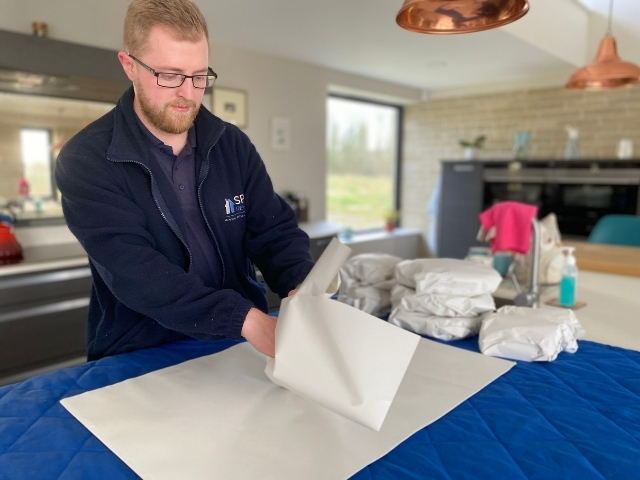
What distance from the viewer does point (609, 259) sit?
2465mm

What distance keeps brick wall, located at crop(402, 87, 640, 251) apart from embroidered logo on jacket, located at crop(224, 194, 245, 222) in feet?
13.9

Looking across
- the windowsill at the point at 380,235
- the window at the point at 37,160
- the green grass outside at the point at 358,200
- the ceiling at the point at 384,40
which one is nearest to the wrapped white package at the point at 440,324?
the ceiling at the point at 384,40

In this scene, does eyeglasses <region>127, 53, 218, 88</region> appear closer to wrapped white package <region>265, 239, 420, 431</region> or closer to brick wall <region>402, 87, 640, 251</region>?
wrapped white package <region>265, 239, 420, 431</region>

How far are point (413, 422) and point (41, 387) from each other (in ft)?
2.49

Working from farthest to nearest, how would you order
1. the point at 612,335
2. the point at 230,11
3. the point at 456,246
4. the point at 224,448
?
the point at 456,246 < the point at 230,11 < the point at 612,335 < the point at 224,448

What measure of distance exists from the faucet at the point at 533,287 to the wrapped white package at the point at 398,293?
43cm

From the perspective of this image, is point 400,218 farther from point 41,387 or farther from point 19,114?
point 41,387

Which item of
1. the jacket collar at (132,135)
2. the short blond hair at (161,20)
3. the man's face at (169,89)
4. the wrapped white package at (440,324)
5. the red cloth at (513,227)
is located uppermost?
the short blond hair at (161,20)

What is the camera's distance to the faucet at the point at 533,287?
161 cm

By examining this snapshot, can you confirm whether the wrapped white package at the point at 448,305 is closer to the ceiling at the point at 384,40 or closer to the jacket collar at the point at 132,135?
the jacket collar at the point at 132,135

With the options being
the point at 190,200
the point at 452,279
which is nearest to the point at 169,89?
the point at 190,200

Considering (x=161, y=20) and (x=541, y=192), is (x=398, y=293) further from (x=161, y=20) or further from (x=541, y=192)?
(x=541, y=192)

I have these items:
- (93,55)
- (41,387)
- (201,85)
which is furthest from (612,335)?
(93,55)

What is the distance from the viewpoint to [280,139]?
430cm
